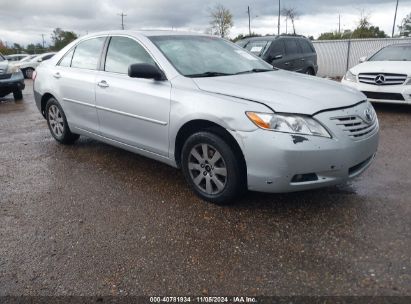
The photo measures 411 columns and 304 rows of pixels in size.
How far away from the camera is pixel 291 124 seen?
3.08 meters

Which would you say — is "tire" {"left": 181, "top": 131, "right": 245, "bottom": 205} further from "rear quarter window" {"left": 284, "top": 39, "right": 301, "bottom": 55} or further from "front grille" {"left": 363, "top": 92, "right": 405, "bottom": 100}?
"rear quarter window" {"left": 284, "top": 39, "right": 301, "bottom": 55}

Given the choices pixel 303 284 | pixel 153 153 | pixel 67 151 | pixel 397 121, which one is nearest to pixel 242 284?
pixel 303 284

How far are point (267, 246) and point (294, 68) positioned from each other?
349 inches

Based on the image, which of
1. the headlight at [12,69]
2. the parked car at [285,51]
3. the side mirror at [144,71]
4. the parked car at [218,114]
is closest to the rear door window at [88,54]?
the parked car at [218,114]

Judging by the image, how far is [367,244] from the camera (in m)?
→ 2.88

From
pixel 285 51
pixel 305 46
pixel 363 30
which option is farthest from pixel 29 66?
pixel 363 30

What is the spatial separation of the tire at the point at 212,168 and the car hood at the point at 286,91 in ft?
1.52

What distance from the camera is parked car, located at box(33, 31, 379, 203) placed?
3.10m

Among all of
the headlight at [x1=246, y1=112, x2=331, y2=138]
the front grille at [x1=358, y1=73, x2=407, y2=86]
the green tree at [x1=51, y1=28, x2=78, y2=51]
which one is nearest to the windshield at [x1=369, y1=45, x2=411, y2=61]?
the front grille at [x1=358, y1=73, x2=407, y2=86]

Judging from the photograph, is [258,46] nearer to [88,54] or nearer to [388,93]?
[388,93]

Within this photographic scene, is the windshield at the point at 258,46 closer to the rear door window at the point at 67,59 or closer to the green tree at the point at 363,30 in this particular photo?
the rear door window at the point at 67,59

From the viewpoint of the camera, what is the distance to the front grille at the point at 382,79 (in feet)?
24.5

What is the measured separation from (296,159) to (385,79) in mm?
5627

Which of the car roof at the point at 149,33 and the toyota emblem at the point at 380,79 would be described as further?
the toyota emblem at the point at 380,79
